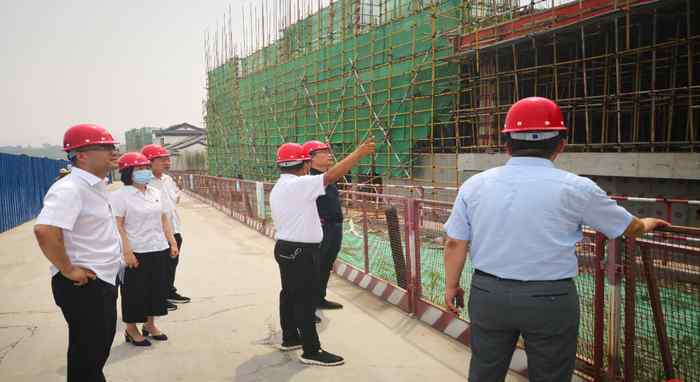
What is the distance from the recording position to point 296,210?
12.6 feet

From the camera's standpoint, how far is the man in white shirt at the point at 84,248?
263 cm

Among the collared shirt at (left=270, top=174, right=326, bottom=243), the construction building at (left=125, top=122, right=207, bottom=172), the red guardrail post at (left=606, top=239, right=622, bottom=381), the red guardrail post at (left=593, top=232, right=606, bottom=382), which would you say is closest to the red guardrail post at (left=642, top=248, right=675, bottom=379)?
the red guardrail post at (left=606, top=239, right=622, bottom=381)

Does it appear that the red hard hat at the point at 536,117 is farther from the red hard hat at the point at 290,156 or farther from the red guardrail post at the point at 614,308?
the red hard hat at the point at 290,156

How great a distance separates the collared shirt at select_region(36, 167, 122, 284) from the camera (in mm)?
2631

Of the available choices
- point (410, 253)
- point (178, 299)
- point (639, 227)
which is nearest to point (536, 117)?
point (639, 227)

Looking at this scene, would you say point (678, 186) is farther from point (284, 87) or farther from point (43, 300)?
point (284, 87)

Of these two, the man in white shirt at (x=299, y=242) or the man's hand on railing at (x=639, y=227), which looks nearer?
the man's hand on railing at (x=639, y=227)

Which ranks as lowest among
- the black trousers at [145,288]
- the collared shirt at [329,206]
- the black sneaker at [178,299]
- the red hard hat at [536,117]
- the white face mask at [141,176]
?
the black sneaker at [178,299]

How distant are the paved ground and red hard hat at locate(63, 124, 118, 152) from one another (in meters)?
1.98

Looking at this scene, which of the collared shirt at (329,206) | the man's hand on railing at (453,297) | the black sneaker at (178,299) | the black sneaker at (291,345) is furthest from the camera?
the black sneaker at (178,299)

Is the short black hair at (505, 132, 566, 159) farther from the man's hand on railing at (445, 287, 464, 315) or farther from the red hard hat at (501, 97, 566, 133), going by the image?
the man's hand on railing at (445, 287, 464, 315)

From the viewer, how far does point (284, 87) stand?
85.6 ft

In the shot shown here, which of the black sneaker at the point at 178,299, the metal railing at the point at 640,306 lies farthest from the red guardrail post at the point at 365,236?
the metal railing at the point at 640,306

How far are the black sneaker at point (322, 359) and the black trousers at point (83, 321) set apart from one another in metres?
1.66
